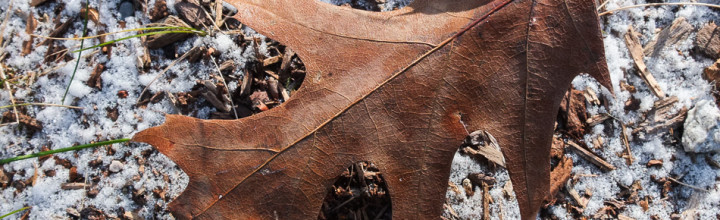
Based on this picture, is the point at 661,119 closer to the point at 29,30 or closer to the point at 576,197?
the point at 576,197

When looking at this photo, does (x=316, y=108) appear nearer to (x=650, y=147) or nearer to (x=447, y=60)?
(x=447, y=60)

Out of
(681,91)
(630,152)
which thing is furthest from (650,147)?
(681,91)

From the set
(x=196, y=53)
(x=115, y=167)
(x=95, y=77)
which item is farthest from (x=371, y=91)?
(x=95, y=77)

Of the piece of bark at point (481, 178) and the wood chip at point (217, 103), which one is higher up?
the wood chip at point (217, 103)

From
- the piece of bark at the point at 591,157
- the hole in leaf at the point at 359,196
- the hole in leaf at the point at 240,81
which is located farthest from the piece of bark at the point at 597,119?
the hole in leaf at the point at 240,81

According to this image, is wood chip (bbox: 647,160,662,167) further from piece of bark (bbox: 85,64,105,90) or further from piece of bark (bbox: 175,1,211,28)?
piece of bark (bbox: 85,64,105,90)

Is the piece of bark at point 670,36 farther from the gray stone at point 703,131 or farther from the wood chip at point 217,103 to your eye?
the wood chip at point 217,103

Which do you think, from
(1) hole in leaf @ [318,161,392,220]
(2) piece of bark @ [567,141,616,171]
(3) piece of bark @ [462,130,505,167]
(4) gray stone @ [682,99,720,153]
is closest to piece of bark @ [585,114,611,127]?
(2) piece of bark @ [567,141,616,171]
